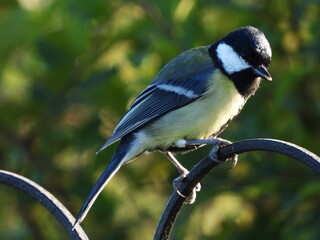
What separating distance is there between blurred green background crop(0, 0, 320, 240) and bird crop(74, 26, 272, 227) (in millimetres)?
214

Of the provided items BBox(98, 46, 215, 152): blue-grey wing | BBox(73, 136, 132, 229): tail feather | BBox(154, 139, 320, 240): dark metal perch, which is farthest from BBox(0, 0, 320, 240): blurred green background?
BBox(154, 139, 320, 240): dark metal perch

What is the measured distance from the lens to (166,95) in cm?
346

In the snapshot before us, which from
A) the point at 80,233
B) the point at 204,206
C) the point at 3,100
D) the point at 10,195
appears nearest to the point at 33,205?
the point at 10,195

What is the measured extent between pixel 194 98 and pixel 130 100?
0.63 metres

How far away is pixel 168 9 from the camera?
375 cm

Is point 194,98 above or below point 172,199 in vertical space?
above

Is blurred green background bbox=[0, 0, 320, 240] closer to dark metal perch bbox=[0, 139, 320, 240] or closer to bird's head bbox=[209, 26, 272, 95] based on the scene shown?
bird's head bbox=[209, 26, 272, 95]

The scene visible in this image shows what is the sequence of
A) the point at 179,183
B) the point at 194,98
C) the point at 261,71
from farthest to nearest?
the point at 194,98, the point at 261,71, the point at 179,183

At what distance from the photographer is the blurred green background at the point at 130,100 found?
371 cm

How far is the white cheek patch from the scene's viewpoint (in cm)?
332

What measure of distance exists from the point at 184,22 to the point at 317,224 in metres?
1.04

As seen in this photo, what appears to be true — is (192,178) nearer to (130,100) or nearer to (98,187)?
(98,187)

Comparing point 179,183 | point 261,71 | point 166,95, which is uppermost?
point 166,95

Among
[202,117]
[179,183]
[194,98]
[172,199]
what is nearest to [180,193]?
[172,199]
